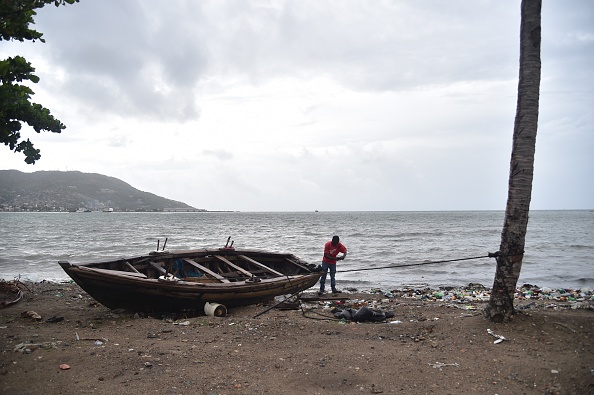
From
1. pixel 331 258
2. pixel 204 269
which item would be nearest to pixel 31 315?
pixel 204 269

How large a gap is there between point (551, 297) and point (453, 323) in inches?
270

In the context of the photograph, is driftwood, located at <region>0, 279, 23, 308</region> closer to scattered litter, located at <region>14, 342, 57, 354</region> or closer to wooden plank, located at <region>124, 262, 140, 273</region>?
wooden plank, located at <region>124, 262, 140, 273</region>

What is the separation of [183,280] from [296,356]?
476cm

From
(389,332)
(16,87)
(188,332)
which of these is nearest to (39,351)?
(188,332)

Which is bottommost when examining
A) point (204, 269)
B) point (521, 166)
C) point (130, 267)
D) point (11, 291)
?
point (11, 291)

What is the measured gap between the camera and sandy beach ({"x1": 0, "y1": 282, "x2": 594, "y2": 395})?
185 inches

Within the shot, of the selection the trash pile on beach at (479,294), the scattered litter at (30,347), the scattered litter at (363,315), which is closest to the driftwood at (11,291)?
the scattered litter at (30,347)

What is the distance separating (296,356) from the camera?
18.8 ft

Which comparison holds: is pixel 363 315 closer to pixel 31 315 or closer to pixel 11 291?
pixel 31 315

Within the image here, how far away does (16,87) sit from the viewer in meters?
6.87

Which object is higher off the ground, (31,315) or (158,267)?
(158,267)

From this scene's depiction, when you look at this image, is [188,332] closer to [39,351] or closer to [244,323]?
[244,323]

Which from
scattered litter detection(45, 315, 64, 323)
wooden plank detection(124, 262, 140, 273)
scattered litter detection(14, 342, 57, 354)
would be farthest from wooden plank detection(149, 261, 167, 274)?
scattered litter detection(14, 342, 57, 354)

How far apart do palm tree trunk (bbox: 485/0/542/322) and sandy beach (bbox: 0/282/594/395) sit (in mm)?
428
